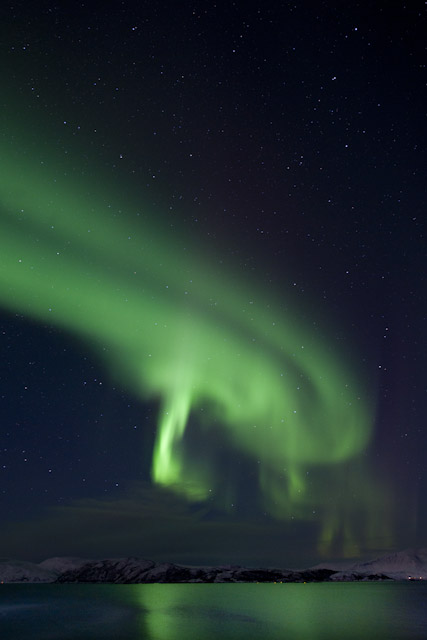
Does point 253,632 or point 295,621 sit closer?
point 253,632

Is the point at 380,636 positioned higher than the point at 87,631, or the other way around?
the point at 380,636

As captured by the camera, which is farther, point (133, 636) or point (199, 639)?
point (133, 636)

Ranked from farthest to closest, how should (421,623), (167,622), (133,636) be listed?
(167,622), (421,623), (133,636)

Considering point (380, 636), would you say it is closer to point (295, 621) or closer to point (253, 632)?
point (253, 632)

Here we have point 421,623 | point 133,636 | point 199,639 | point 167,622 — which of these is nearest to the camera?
point 199,639

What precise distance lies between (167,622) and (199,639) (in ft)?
84.0

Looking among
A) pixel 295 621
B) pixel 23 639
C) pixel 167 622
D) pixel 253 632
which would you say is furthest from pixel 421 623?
pixel 23 639

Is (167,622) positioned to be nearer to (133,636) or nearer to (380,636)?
(133,636)

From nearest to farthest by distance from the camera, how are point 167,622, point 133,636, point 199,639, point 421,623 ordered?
point 199,639, point 133,636, point 421,623, point 167,622

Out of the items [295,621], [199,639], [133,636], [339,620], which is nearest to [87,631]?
[133,636]

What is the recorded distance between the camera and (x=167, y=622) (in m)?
69.7

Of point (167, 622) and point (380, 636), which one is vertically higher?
point (380, 636)

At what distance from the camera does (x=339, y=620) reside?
66688 mm

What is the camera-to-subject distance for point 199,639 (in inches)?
1866
